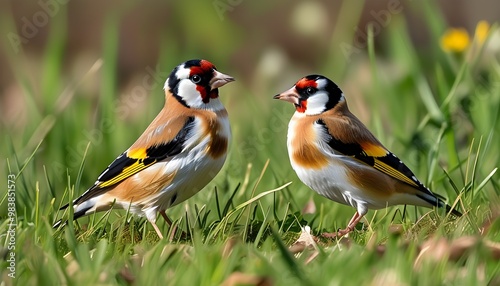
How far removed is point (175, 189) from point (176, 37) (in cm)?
388

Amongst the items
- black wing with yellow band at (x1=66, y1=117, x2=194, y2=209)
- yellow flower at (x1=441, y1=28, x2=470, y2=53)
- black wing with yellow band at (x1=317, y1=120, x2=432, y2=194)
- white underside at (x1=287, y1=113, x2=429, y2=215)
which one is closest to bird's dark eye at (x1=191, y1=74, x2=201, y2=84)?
black wing with yellow band at (x1=66, y1=117, x2=194, y2=209)

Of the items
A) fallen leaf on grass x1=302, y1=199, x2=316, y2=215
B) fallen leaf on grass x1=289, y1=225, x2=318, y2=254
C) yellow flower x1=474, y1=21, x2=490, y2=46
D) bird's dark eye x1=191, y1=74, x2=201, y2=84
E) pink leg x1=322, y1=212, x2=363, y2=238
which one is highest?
bird's dark eye x1=191, y1=74, x2=201, y2=84

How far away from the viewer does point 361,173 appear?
4512 mm

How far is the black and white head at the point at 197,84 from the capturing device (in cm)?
432

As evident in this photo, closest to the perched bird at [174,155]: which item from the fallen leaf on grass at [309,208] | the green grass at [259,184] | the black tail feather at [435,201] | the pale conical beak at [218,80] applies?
the pale conical beak at [218,80]

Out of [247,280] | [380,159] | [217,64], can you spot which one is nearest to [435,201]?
[380,159]

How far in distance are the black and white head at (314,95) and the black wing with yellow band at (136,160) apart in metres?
0.55

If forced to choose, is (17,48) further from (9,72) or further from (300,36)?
A: (300,36)

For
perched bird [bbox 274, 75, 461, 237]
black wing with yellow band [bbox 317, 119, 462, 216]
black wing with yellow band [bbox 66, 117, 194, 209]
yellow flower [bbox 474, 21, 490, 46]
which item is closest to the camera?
black wing with yellow band [bbox 66, 117, 194, 209]

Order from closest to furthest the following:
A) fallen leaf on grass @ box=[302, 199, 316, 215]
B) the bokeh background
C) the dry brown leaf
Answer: the dry brown leaf
fallen leaf on grass @ box=[302, 199, 316, 215]
the bokeh background

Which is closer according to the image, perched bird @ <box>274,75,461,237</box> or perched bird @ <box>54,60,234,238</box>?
perched bird @ <box>54,60,234,238</box>

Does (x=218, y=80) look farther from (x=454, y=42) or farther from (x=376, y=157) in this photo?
(x=454, y=42)

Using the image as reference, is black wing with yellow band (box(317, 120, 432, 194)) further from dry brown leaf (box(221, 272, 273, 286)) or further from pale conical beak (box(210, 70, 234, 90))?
dry brown leaf (box(221, 272, 273, 286))

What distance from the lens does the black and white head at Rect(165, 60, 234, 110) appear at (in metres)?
4.32
